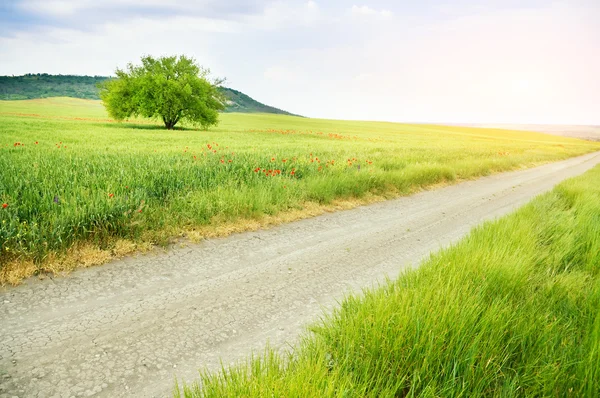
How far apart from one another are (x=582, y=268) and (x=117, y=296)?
543 centimetres

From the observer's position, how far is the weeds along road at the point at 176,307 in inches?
103

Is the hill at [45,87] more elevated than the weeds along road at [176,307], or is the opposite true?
the hill at [45,87]

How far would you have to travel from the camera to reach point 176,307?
3.57 meters

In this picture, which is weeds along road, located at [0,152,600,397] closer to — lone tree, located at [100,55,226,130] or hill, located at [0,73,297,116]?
lone tree, located at [100,55,226,130]

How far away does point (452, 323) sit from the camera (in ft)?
8.11

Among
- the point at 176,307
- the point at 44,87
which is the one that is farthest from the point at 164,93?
the point at 44,87

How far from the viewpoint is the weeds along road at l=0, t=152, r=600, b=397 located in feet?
8.60

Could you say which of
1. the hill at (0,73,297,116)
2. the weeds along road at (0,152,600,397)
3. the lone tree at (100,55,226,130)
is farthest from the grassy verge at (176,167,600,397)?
the hill at (0,73,297,116)

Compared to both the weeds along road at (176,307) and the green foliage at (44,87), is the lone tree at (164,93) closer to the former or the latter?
the weeds along road at (176,307)

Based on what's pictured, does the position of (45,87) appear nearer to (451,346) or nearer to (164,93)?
(164,93)

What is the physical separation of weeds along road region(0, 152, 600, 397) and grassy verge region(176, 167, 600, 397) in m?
0.47

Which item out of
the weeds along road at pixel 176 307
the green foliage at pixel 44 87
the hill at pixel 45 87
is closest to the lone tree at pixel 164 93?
the weeds along road at pixel 176 307

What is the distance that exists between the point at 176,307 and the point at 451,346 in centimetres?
260

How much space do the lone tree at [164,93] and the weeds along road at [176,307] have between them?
4053 centimetres
